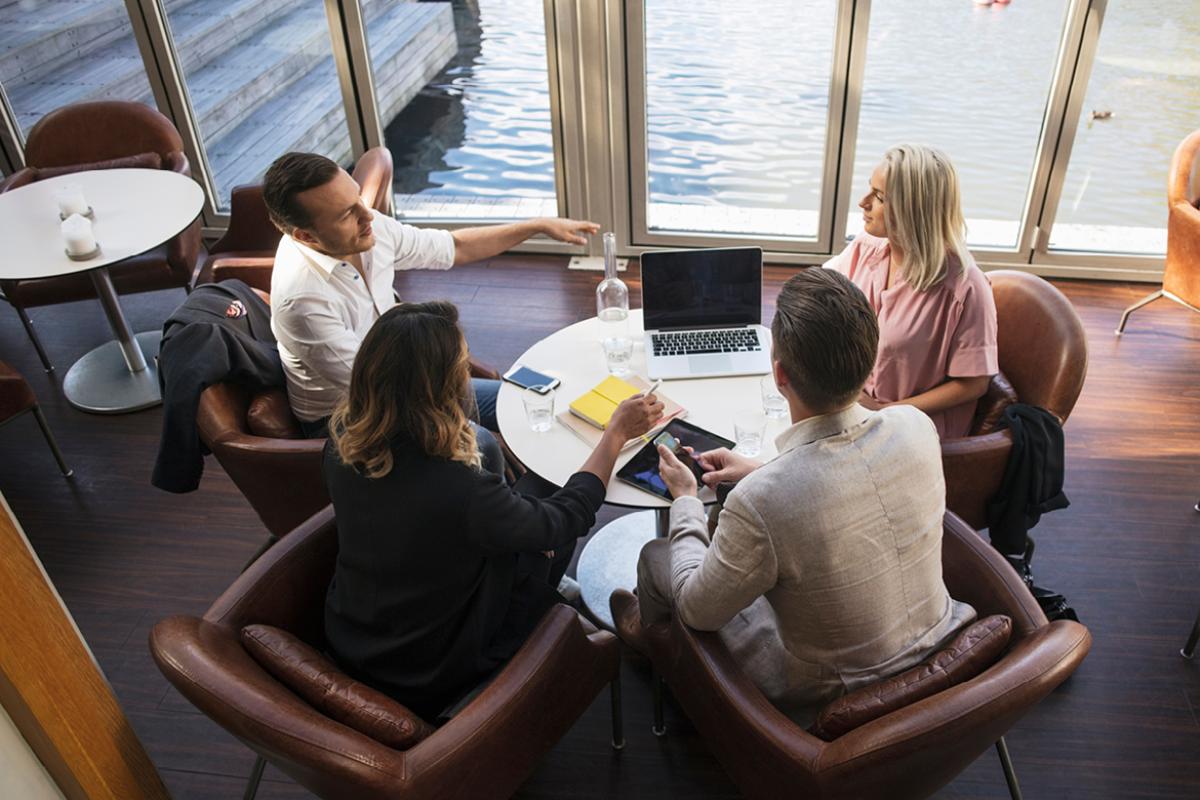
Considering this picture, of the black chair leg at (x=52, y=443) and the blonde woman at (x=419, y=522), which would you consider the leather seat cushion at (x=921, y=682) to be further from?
the black chair leg at (x=52, y=443)

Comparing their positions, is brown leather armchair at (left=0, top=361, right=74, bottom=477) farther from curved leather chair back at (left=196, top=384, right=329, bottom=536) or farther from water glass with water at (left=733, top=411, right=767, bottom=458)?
water glass with water at (left=733, top=411, right=767, bottom=458)

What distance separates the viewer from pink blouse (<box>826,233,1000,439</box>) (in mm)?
2320

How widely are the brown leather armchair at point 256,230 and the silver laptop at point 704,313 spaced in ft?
4.66

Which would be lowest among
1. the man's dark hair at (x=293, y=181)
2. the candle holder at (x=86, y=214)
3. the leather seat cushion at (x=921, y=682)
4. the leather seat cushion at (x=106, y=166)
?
the leather seat cushion at (x=921, y=682)

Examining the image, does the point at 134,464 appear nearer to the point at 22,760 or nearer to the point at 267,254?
the point at 267,254

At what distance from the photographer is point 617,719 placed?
7.52 feet

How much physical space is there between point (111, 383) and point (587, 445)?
2.58 metres

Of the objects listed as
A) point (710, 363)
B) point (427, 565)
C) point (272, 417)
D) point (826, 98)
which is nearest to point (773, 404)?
point (710, 363)

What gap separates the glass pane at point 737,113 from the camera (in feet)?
13.1

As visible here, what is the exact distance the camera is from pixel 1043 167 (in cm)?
401

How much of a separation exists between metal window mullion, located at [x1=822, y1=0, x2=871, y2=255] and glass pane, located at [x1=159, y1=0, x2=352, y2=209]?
2.40 meters

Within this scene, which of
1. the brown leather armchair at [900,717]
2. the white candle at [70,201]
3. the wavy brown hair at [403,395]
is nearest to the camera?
the brown leather armchair at [900,717]

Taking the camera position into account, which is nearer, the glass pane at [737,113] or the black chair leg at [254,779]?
the black chair leg at [254,779]

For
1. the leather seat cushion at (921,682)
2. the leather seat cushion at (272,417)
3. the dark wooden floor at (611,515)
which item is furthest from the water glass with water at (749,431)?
the leather seat cushion at (272,417)
